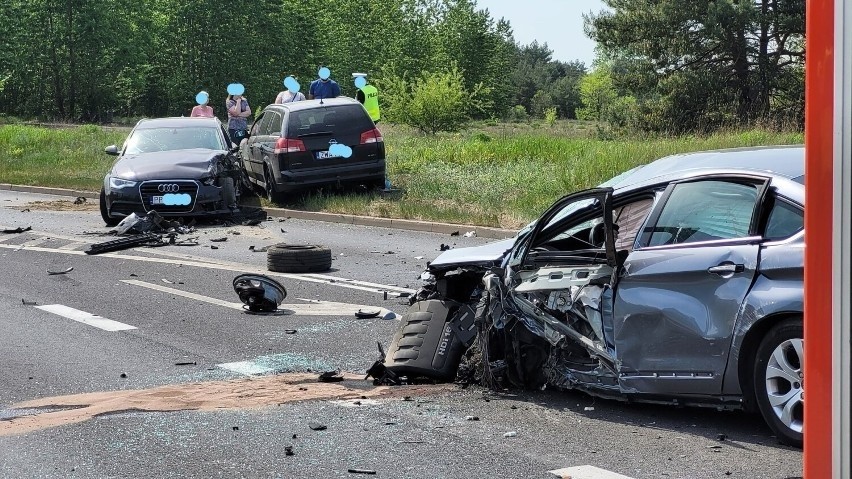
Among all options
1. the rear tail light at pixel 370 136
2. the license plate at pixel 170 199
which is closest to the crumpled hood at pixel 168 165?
the license plate at pixel 170 199

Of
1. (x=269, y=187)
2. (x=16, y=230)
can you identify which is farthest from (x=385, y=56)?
(x=16, y=230)

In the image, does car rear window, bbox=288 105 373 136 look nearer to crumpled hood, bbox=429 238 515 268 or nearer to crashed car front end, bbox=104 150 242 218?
crashed car front end, bbox=104 150 242 218

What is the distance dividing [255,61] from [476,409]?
80736 mm

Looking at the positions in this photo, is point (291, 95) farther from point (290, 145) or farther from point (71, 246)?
point (71, 246)

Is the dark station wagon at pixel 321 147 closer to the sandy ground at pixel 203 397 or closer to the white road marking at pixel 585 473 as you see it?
the sandy ground at pixel 203 397

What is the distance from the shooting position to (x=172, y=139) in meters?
20.1

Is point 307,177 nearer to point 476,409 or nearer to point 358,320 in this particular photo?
point 358,320

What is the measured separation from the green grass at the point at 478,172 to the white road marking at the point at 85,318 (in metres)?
7.51

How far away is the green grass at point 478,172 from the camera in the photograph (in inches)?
761

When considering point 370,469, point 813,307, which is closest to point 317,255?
point 370,469

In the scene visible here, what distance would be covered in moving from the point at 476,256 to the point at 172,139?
1317 cm

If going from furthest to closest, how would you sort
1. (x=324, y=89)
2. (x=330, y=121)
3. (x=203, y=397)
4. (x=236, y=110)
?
(x=236, y=110), (x=324, y=89), (x=330, y=121), (x=203, y=397)

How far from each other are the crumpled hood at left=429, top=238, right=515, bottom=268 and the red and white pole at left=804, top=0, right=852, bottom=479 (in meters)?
5.63

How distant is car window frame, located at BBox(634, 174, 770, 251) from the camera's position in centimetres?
630
